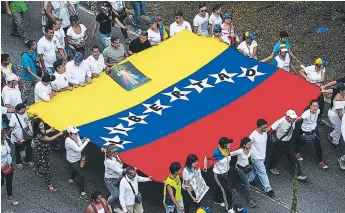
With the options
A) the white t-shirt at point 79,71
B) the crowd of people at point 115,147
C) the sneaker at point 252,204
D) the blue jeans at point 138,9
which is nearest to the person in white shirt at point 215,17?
the crowd of people at point 115,147

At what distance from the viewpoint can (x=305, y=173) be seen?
534 inches

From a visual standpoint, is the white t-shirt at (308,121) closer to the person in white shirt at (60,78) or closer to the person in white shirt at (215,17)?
the person in white shirt at (215,17)

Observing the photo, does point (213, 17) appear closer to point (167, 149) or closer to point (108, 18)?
point (108, 18)

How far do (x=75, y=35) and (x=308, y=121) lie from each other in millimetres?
5501

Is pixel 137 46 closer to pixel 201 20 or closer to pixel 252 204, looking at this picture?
pixel 201 20

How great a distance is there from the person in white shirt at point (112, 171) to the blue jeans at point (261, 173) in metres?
2.41

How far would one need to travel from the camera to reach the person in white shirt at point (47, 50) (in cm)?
1479

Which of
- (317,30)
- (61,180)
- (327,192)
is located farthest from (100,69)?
(317,30)

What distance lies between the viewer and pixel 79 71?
14.2 m

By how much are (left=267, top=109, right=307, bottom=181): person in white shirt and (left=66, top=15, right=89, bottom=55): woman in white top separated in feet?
16.4

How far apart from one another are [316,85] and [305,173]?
187 cm

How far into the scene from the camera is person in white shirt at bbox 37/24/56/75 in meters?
14.8

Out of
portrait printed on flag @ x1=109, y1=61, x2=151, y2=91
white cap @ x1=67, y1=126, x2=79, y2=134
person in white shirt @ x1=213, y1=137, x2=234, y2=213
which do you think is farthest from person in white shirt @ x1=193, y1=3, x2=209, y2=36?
white cap @ x1=67, y1=126, x2=79, y2=134

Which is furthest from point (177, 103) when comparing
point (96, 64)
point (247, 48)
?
point (247, 48)
